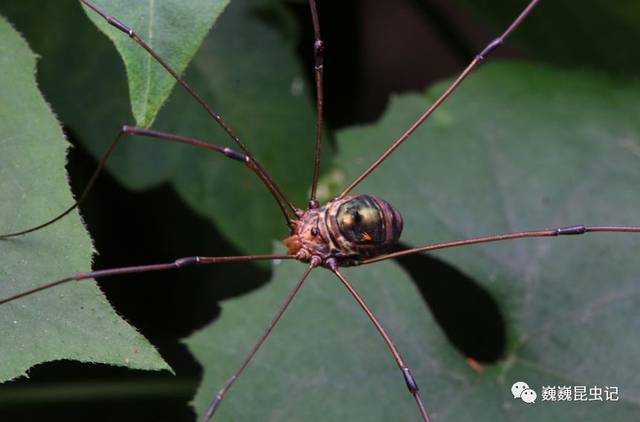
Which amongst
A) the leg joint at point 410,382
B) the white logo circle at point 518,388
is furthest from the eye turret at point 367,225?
the white logo circle at point 518,388

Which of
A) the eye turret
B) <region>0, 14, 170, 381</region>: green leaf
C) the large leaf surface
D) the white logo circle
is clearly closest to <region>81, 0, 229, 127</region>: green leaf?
<region>0, 14, 170, 381</region>: green leaf

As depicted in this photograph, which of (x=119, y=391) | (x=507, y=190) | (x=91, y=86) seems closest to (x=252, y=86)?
(x=91, y=86)

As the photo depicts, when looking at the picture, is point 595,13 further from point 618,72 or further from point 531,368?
point 531,368

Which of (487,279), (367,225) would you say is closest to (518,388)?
(487,279)

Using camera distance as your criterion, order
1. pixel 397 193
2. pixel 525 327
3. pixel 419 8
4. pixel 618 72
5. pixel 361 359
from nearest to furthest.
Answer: pixel 361 359 → pixel 525 327 → pixel 397 193 → pixel 618 72 → pixel 419 8

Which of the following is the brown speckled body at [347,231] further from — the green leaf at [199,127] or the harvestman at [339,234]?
the green leaf at [199,127]
